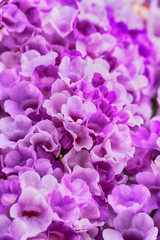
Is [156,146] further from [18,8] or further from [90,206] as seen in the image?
[18,8]

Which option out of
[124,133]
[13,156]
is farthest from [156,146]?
[13,156]

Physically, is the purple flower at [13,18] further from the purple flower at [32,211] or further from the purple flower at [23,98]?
the purple flower at [32,211]

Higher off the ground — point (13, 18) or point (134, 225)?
point (13, 18)

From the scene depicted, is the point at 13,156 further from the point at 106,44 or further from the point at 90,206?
the point at 106,44

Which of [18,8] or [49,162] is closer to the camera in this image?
[49,162]

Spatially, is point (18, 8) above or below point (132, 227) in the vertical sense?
above

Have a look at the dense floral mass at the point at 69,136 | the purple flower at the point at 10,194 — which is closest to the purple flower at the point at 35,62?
the dense floral mass at the point at 69,136

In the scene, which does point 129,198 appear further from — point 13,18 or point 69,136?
point 13,18

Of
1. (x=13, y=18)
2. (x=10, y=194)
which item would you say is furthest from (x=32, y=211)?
(x=13, y=18)

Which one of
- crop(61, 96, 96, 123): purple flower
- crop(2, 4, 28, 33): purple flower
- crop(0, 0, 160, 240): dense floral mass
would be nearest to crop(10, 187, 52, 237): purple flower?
crop(0, 0, 160, 240): dense floral mass

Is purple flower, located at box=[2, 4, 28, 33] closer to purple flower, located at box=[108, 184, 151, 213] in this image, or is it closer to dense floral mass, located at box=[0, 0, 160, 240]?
dense floral mass, located at box=[0, 0, 160, 240]
